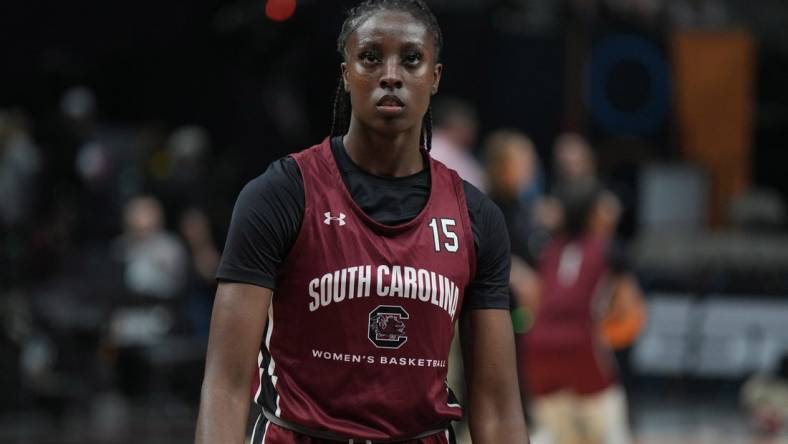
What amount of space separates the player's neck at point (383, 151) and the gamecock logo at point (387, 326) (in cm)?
37

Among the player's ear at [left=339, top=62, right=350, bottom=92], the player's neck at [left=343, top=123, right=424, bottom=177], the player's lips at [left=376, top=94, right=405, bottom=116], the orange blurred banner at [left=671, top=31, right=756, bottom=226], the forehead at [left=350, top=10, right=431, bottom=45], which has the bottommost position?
the player's neck at [left=343, top=123, right=424, bottom=177]

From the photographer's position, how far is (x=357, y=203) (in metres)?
3.99

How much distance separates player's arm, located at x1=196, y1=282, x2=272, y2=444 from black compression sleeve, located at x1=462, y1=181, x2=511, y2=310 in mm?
552

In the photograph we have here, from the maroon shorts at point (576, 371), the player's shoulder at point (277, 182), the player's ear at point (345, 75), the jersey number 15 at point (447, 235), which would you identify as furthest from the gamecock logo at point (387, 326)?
the maroon shorts at point (576, 371)

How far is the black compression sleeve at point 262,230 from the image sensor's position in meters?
3.85

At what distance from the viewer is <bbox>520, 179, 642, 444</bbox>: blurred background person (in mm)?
9055

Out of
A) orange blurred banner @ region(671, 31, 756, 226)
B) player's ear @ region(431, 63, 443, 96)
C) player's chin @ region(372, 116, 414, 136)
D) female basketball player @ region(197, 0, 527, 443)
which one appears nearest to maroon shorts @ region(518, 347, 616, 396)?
female basketball player @ region(197, 0, 527, 443)

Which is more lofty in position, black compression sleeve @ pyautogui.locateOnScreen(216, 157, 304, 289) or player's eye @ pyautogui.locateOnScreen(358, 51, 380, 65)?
player's eye @ pyautogui.locateOnScreen(358, 51, 380, 65)

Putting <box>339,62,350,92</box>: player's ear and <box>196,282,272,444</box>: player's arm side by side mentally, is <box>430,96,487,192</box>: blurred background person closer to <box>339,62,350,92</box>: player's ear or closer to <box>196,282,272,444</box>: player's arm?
<box>339,62,350,92</box>: player's ear

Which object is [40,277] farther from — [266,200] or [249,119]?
[266,200]

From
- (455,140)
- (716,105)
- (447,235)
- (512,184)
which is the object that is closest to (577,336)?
(512,184)

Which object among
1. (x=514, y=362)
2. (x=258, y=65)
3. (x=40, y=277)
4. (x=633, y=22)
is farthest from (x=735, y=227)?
(x=514, y=362)

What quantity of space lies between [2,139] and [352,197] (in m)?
12.5

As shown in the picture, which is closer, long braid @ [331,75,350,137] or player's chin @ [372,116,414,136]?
player's chin @ [372,116,414,136]
